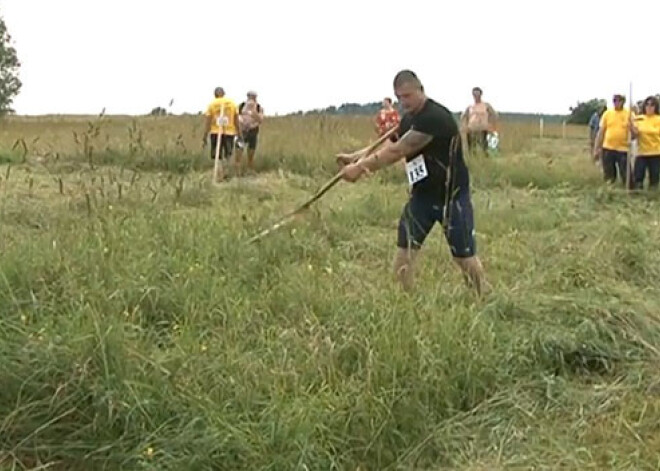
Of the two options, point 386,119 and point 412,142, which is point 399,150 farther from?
point 386,119

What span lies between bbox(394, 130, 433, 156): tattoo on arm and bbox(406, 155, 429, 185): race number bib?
0.07 meters

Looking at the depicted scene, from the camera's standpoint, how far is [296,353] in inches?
139

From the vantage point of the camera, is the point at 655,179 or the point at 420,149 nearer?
the point at 420,149

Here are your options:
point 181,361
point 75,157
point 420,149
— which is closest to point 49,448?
A: point 181,361

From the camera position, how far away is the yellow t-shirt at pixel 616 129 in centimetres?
1036

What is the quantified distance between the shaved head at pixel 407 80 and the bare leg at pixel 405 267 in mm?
956

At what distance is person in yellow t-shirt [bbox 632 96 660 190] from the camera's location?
392 inches

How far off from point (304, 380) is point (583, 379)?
1225mm

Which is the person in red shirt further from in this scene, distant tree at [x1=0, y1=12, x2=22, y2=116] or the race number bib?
distant tree at [x1=0, y1=12, x2=22, y2=116]

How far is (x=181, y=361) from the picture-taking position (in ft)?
10.8

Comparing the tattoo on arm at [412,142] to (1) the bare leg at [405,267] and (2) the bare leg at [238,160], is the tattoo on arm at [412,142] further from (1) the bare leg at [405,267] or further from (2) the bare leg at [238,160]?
(2) the bare leg at [238,160]

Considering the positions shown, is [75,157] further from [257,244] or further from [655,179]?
[655,179]

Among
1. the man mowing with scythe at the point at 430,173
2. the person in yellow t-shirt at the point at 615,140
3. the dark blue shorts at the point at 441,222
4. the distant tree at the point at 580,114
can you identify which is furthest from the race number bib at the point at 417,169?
the distant tree at the point at 580,114

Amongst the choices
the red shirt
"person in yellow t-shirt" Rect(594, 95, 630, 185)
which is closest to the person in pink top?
the red shirt
